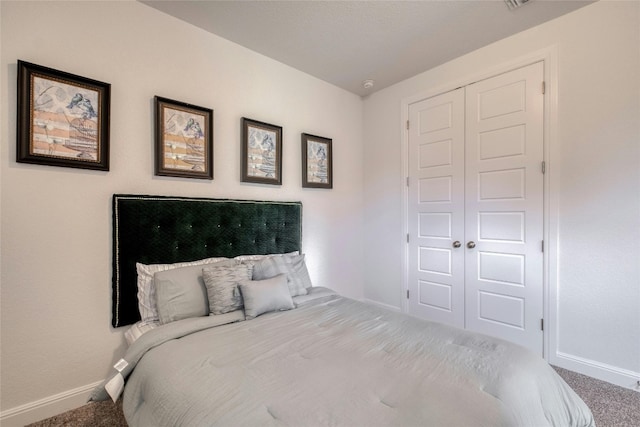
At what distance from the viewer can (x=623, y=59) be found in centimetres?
202

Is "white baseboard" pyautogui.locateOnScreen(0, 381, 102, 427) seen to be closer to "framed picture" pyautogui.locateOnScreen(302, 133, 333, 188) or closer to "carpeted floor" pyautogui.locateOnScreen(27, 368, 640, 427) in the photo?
"carpeted floor" pyautogui.locateOnScreen(27, 368, 640, 427)

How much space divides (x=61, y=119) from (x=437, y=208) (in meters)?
3.09

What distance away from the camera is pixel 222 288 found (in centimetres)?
188

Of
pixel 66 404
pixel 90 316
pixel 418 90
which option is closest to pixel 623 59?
pixel 418 90

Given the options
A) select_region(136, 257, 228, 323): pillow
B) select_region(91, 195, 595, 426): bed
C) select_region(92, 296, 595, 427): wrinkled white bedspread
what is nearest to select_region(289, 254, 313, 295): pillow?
select_region(91, 195, 595, 426): bed

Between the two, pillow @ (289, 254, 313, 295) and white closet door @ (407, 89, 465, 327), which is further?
white closet door @ (407, 89, 465, 327)

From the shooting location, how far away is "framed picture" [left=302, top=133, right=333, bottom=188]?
306 cm

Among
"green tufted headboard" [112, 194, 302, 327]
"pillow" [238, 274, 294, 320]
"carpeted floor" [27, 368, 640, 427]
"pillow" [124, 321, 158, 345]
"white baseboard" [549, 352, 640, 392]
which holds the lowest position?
"carpeted floor" [27, 368, 640, 427]

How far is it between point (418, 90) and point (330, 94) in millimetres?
968

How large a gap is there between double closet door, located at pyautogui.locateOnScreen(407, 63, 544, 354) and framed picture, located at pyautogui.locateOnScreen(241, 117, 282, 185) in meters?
1.49

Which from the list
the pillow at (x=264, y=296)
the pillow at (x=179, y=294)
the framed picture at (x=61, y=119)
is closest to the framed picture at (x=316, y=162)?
the pillow at (x=264, y=296)

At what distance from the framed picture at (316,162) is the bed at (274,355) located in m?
0.90

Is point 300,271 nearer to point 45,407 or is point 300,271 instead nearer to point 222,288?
point 222,288

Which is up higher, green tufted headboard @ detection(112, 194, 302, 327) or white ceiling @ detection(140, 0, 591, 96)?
white ceiling @ detection(140, 0, 591, 96)
